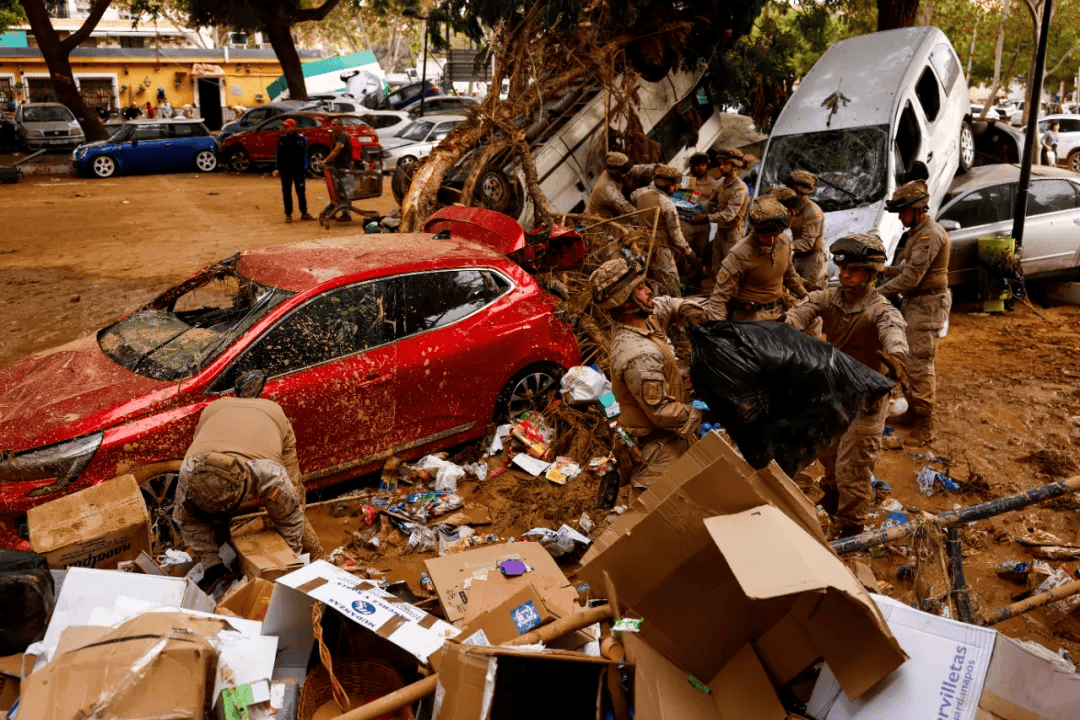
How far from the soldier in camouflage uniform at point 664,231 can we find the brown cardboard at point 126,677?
620 centimetres

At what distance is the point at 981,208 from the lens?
31.0 feet

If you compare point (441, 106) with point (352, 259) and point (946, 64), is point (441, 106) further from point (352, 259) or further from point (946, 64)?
point (352, 259)

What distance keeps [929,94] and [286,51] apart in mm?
19383

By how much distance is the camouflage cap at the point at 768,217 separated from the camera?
6031 mm

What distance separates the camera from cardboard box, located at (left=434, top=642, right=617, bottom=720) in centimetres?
279

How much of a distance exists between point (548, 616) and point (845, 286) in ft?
9.54

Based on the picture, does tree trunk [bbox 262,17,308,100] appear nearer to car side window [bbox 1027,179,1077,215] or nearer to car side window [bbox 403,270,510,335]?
car side window [bbox 1027,179,1077,215]

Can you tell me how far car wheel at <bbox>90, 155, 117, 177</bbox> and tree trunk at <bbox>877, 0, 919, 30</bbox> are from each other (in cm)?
1779

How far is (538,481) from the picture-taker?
5.95 m

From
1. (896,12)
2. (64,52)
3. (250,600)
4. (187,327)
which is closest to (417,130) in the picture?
(64,52)

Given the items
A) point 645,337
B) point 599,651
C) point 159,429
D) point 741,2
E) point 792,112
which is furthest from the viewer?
point 741,2

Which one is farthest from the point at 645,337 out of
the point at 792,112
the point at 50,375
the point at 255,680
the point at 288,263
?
the point at 792,112

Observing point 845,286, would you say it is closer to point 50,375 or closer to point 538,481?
point 538,481

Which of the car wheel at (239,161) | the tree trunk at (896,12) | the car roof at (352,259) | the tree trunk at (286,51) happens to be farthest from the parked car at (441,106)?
the car roof at (352,259)
